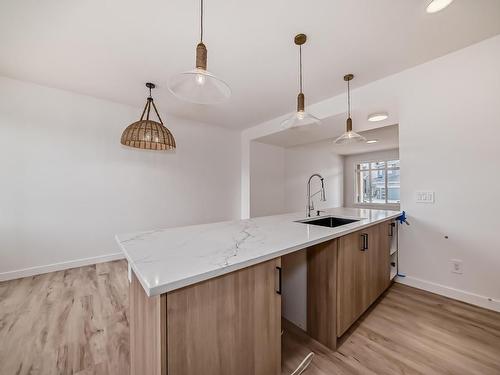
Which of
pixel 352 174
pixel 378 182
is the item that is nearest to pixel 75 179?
pixel 352 174

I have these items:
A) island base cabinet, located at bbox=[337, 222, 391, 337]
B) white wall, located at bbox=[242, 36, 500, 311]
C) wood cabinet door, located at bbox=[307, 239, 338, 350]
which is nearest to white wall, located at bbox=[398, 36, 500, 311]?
white wall, located at bbox=[242, 36, 500, 311]

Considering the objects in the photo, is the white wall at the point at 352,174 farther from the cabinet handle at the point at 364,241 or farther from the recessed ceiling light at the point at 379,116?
the cabinet handle at the point at 364,241

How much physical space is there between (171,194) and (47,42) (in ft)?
7.67

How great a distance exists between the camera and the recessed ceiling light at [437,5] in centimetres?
141

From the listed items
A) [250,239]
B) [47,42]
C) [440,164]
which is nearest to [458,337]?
[440,164]

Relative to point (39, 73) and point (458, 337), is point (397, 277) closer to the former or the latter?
point (458, 337)

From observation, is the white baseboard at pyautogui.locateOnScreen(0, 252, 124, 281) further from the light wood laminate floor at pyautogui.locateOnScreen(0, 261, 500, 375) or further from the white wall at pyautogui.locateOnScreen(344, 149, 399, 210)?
the white wall at pyautogui.locateOnScreen(344, 149, 399, 210)

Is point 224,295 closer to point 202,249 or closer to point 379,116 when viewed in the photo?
point 202,249

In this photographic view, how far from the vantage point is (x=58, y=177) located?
2.69 m

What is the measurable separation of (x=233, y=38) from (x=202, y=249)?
188cm

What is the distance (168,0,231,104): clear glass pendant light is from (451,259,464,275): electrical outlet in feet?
8.82

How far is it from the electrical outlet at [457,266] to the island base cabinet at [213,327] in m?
2.13

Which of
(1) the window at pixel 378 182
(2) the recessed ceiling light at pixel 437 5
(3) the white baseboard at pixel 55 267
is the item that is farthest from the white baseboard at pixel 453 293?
(1) the window at pixel 378 182

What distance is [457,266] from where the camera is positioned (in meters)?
1.95
